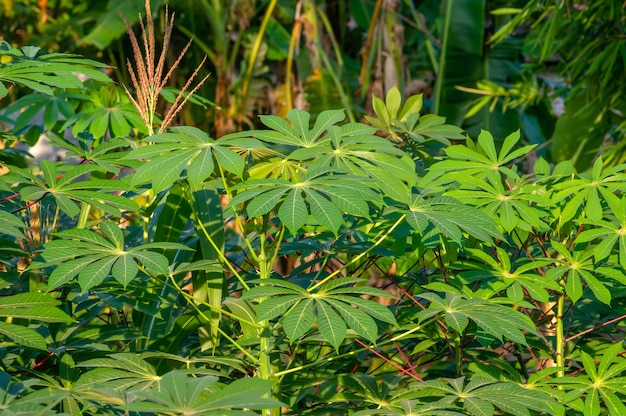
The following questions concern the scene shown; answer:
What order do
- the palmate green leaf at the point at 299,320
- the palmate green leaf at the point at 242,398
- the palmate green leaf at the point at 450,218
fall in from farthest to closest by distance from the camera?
the palmate green leaf at the point at 450,218, the palmate green leaf at the point at 299,320, the palmate green leaf at the point at 242,398

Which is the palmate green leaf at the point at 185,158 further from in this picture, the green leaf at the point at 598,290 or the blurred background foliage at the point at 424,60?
the blurred background foliage at the point at 424,60

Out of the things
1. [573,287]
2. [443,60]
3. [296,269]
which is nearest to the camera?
[573,287]

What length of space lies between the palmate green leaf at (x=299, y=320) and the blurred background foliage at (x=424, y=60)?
247 cm

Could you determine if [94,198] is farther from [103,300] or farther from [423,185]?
[423,185]

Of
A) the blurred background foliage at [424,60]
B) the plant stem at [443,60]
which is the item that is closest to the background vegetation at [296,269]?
the blurred background foliage at [424,60]

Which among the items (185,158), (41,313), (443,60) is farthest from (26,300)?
(443,60)

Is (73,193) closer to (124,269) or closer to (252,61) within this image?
(124,269)

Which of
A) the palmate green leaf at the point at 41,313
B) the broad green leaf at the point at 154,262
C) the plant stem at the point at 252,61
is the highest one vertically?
the broad green leaf at the point at 154,262

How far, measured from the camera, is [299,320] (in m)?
0.95

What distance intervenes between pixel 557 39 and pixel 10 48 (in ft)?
11.8

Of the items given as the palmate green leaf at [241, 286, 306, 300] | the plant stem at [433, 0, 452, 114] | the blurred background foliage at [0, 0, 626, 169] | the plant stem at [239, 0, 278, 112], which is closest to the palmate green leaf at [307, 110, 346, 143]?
the palmate green leaf at [241, 286, 306, 300]

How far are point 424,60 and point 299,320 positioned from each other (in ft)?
15.0

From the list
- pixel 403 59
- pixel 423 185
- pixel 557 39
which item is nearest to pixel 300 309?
pixel 423 185

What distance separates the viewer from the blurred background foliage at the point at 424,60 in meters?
3.46
